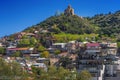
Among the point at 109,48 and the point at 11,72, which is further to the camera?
the point at 109,48

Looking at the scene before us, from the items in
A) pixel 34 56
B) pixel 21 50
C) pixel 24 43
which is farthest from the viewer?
pixel 24 43

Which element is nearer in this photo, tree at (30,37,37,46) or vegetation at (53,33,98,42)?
tree at (30,37,37,46)

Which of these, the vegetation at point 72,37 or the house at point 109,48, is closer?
the house at point 109,48

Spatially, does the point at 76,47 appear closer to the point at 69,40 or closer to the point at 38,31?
the point at 69,40

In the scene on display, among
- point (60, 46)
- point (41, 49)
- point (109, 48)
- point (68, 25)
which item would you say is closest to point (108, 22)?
point (68, 25)

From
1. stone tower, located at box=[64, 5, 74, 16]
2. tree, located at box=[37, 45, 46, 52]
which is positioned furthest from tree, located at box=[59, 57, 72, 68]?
stone tower, located at box=[64, 5, 74, 16]

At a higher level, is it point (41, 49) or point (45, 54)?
point (41, 49)

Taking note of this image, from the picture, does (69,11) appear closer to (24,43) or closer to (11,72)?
(24,43)

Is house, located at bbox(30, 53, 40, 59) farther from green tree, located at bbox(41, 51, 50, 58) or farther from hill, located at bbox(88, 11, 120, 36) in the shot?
hill, located at bbox(88, 11, 120, 36)

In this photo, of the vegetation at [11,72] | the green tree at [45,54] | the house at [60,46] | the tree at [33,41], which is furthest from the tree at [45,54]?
the vegetation at [11,72]

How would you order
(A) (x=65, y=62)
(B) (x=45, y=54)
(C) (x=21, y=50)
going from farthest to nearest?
(C) (x=21, y=50), (B) (x=45, y=54), (A) (x=65, y=62)

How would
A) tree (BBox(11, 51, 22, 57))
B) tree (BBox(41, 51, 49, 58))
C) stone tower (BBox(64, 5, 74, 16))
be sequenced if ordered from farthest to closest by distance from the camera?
stone tower (BBox(64, 5, 74, 16)) → tree (BBox(11, 51, 22, 57)) → tree (BBox(41, 51, 49, 58))

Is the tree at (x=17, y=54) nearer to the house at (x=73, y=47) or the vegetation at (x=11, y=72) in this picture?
the house at (x=73, y=47)

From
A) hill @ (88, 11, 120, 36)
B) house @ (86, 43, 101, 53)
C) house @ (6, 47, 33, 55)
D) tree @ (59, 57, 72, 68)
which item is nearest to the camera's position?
tree @ (59, 57, 72, 68)
